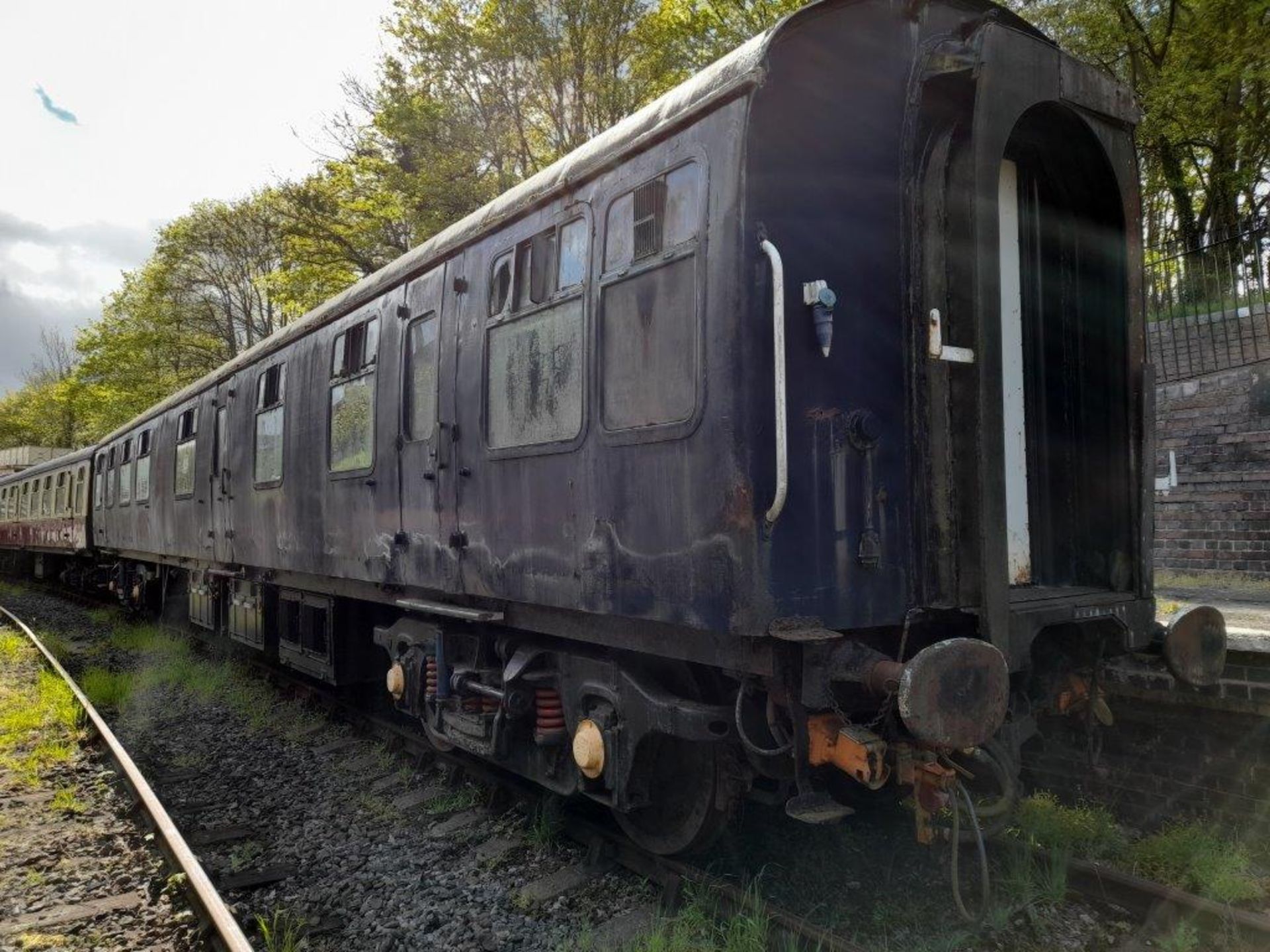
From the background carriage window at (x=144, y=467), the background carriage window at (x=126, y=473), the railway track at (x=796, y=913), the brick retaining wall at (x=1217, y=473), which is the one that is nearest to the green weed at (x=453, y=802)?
the railway track at (x=796, y=913)

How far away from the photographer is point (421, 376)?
5266 mm

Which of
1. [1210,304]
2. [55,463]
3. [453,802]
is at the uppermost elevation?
[1210,304]

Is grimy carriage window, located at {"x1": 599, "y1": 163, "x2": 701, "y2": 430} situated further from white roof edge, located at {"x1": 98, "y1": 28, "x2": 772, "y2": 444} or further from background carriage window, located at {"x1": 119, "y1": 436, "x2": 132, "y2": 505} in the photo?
background carriage window, located at {"x1": 119, "y1": 436, "x2": 132, "y2": 505}

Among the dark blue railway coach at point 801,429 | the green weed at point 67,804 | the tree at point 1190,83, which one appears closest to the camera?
the dark blue railway coach at point 801,429

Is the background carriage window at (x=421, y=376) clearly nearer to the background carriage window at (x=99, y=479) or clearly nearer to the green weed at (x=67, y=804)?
the green weed at (x=67, y=804)

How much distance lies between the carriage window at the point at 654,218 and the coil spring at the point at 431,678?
273 centimetres

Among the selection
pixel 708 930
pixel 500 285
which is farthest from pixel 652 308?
pixel 708 930

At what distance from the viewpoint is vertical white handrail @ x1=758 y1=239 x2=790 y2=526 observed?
295 centimetres

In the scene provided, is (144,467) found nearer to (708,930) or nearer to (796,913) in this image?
(708,930)

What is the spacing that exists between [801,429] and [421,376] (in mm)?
2842

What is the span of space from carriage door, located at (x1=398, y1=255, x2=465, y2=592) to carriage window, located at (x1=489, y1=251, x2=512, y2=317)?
362 mm

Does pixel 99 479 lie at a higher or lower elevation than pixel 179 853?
higher

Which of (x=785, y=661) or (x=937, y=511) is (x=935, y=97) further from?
(x=785, y=661)

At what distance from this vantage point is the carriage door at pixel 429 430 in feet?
16.0
